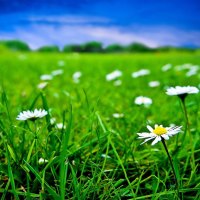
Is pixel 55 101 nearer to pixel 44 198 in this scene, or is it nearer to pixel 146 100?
pixel 146 100

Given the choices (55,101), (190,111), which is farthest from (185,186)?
(55,101)

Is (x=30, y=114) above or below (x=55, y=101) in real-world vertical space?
above

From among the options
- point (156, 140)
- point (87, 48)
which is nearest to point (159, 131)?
point (156, 140)

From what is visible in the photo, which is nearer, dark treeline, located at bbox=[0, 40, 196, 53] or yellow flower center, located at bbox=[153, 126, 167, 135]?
yellow flower center, located at bbox=[153, 126, 167, 135]

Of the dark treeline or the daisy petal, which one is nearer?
the daisy petal

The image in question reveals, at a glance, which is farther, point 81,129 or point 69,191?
point 81,129

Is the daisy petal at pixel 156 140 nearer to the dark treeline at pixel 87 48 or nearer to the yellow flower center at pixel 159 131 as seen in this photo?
the yellow flower center at pixel 159 131

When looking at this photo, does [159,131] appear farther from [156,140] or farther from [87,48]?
[87,48]

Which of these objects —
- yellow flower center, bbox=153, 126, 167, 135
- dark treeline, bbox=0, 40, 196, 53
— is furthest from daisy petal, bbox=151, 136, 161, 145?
dark treeline, bbox=0, 40, 196, 53

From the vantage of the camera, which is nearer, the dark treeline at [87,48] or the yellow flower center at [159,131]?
the yellow flower center at [159,131]

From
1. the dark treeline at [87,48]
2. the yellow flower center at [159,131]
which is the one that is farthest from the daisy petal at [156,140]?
the dark treeline at [87,48]

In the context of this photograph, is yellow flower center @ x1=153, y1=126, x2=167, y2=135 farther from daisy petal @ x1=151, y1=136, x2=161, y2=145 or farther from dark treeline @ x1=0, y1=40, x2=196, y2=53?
dark treeline @ x1=0, y1=40, x2=196, y2=53
